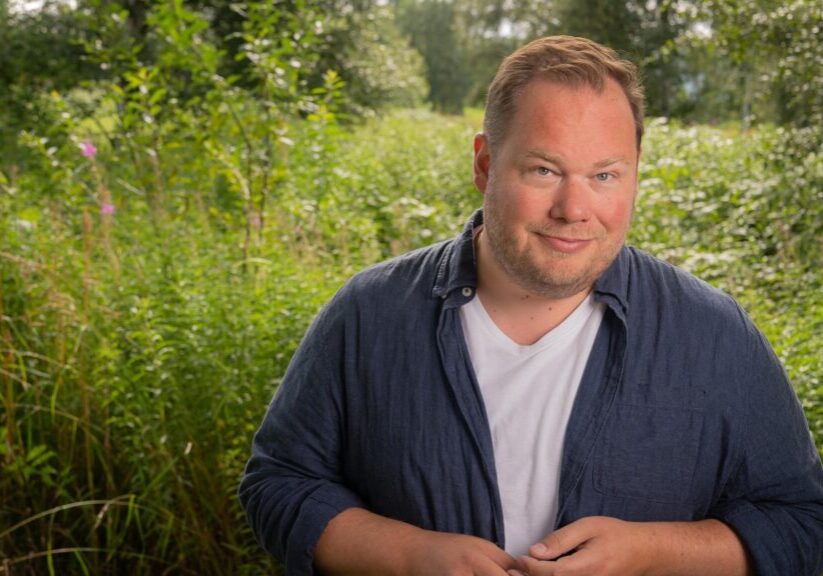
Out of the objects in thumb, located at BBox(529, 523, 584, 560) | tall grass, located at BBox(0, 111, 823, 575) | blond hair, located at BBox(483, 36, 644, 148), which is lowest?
tall grass, located at BBox(0, 111, 823, 575)

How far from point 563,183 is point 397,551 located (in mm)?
672

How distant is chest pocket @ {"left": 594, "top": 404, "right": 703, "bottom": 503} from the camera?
64.5 inches

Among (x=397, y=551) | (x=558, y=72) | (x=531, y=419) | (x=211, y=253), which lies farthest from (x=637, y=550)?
(x=211, y=253)

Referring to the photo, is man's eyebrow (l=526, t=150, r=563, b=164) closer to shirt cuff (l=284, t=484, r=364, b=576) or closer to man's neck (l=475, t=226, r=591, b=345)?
man's neck (l=475, t=226, r=591, b=345)

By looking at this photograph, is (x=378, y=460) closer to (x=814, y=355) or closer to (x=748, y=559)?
(x=748, y=559)

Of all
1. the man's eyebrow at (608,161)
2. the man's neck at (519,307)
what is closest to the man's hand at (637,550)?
the man's neck at (519,307)

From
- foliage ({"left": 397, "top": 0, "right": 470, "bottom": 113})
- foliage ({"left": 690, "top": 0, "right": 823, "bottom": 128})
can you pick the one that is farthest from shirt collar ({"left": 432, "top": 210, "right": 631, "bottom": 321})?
foliage ({"left": 397, "top": 0, "right": 470, "bottom": 113})

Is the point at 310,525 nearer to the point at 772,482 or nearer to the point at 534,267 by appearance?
the point at 534,267

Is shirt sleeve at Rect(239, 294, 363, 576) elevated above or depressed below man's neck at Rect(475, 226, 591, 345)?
below

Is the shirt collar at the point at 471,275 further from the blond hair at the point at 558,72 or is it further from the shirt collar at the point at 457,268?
the blond hair at the point at 558,72

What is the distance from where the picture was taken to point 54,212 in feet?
16.2

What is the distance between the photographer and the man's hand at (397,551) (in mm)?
1569

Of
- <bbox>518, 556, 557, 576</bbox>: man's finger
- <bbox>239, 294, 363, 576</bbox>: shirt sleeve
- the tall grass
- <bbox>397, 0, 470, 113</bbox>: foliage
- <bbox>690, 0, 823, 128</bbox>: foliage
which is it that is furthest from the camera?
<bbox>397, 0, 470, 113</bbox>: foliage

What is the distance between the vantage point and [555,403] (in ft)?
5.45
